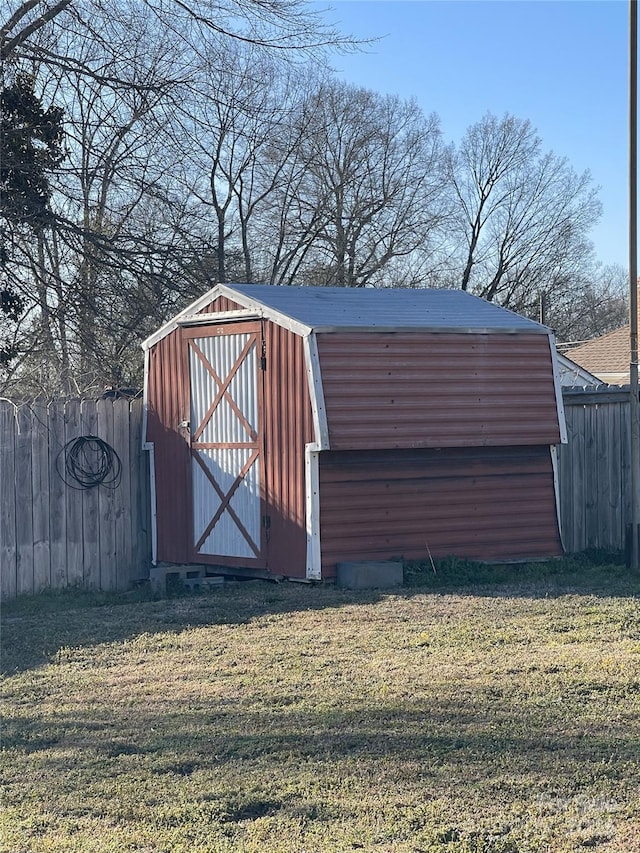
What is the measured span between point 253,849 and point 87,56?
884 centimetres

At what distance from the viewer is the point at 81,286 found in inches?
462

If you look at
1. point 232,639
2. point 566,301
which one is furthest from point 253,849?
point 566,301

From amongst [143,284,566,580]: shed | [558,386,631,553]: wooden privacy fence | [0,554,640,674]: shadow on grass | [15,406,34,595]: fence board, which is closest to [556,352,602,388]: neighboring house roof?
[558,386,631,553]: wooden privacy fence

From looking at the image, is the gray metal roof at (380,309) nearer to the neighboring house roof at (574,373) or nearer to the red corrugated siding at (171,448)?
the red corrugated siding at (171,448)

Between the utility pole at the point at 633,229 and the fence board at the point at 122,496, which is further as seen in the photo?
the fence board at the point at 122,496

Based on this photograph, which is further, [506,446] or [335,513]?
[506,446]

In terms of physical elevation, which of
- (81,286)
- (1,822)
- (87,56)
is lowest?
(1,822)

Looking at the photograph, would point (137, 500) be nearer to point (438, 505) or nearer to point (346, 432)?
point (346, 432)

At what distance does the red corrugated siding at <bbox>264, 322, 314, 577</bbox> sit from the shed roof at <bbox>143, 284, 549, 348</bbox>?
287mm

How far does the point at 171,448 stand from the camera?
12172 mm

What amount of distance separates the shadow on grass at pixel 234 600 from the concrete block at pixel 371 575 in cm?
14

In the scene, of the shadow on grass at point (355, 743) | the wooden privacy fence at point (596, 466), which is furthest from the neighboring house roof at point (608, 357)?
the shadow on grass at point (355, 743)

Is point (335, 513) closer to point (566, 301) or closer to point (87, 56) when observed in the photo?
point (87, 56)

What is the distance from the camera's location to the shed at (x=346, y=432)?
420 inches
